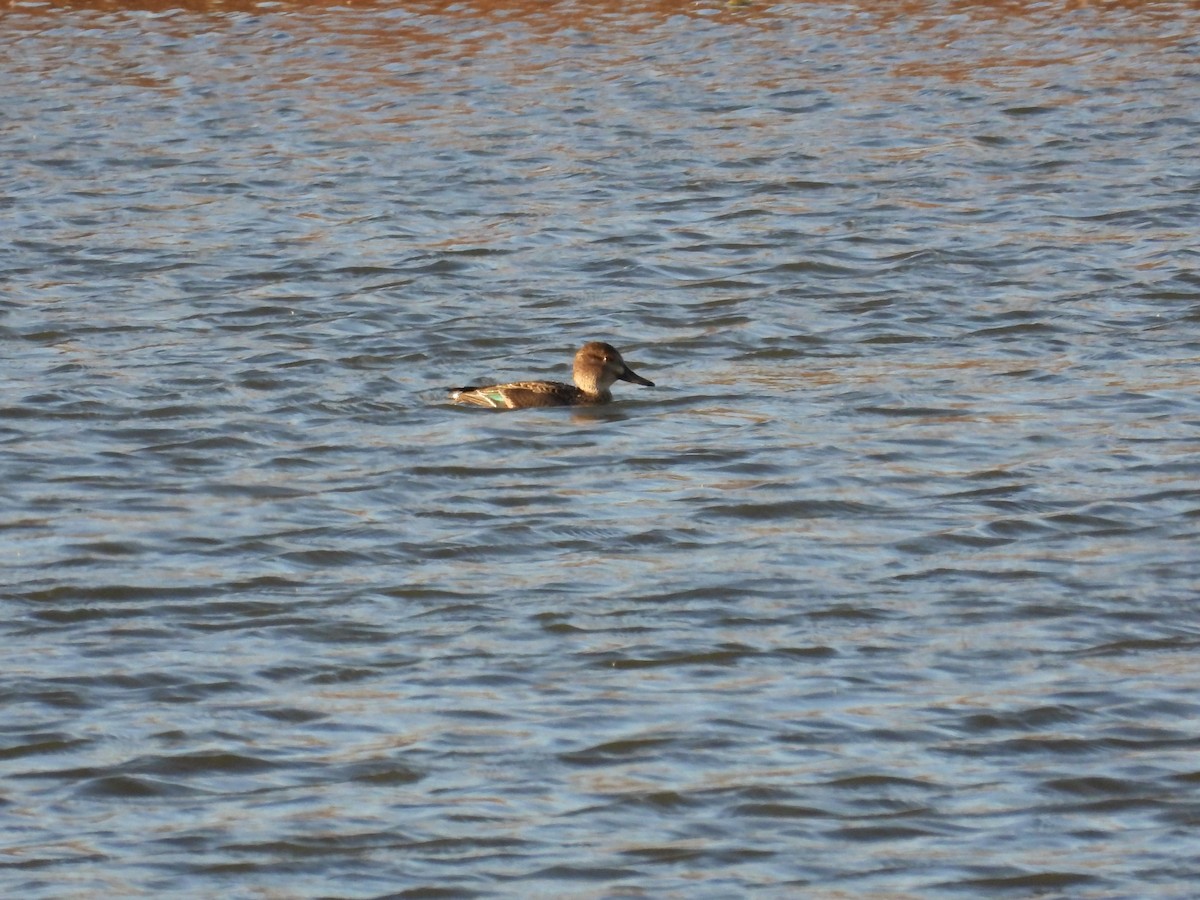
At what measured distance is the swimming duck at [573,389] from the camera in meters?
12.1

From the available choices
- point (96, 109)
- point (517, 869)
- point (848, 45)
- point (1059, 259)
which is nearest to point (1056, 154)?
point (1059, 259)

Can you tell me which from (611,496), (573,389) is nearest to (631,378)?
(573,389)

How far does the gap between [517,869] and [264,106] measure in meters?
16.5

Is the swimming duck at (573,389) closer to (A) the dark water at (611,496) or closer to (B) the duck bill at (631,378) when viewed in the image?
(B) the duck bill at (631,378)

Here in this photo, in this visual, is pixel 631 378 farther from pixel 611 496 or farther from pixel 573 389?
pixel 611 496

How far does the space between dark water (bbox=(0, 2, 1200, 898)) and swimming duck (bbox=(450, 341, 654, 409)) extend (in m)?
0.15

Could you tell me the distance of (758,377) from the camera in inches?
503

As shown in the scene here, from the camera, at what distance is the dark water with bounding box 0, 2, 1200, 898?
684 centimetres

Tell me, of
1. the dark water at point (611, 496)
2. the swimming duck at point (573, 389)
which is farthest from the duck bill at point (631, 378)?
the dark water at point (611, 496)

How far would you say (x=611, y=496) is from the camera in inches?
417

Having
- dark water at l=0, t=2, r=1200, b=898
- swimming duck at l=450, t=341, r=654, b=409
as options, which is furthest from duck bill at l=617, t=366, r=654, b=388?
dark water at l=0, t=2, r=1200, b=898

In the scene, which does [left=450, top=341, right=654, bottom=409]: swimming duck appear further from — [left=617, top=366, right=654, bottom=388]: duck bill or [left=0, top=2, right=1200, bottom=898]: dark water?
[left=0, top=2, right=1200, bottom=898]: dark water

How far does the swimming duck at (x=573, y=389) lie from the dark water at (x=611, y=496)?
152 millimetres

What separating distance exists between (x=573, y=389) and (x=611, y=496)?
1.86 m
